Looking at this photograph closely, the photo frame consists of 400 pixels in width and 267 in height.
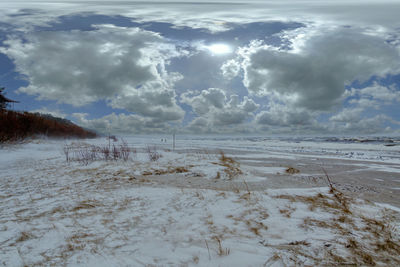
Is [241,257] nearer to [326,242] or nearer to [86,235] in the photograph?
[326,242]

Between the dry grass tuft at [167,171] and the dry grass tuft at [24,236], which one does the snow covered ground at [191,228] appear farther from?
the dry grass tuft at [167,171]

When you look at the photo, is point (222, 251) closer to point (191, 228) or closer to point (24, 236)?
point (191, 228)

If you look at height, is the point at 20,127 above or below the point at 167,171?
below

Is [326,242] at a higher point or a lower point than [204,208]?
higher

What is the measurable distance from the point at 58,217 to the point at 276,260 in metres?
2.84

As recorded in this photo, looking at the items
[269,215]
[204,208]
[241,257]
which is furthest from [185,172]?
[241,257]

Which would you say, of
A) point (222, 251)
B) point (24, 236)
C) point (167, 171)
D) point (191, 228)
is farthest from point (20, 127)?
point (222, 251)

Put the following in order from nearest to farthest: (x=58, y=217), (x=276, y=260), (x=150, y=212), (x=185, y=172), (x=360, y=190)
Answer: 1. (x=276, y=260)
2. (x=58, y=217)
3. (x=150, y=212)
4. (x=360, y=190)
5. (x=185, y=172)

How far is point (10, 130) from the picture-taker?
16734 millimetres

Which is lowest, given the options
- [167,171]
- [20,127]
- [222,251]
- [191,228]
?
[20,127]

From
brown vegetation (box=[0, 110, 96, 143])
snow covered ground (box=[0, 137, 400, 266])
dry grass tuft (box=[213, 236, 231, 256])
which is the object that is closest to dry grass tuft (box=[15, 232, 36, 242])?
snow covered ground (box=[0, 137, 400, 266])

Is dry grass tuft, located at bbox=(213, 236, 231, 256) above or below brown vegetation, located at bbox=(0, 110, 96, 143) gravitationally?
above

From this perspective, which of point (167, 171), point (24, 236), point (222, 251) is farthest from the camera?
point (167, 171)

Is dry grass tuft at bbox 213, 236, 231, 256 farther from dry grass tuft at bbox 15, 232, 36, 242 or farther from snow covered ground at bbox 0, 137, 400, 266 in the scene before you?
dry grass tuft at bbox 15, 232, 36, 242
